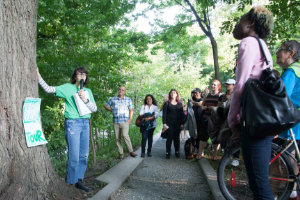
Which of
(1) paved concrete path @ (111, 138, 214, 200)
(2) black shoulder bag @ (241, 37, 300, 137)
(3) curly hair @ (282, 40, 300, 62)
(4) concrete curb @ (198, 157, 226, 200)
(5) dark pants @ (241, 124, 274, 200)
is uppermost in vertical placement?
(3) curly hair @ (282, 40, 300, 62)

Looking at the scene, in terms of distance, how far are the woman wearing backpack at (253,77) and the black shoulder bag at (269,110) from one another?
0.13 m

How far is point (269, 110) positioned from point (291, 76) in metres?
1.38

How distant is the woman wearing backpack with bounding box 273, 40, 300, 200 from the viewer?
2633 millimetres

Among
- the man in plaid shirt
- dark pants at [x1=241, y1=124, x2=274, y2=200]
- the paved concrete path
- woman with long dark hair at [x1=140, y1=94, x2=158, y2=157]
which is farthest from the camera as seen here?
woman with long dark hair at [x1=140, y1=94, x2=158, y2=157]

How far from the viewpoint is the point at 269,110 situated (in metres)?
1.61

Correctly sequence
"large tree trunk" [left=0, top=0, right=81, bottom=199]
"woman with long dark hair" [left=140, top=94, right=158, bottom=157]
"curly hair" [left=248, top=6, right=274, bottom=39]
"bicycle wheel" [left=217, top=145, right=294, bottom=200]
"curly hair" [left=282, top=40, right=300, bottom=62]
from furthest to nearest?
"woman with long dark hair" [left=140, top=94, right=158, bottom=157] < "curly hair" [left=282, top=40, right=300, bottom=62] < "bicycle wheel" [left=217, top=145, right=294, bottom=200] < "large tree trunk" [left=0, top=0, right=81, bottom=199] < "curly hair" [left=248, top=6, right=274, bottom=39]

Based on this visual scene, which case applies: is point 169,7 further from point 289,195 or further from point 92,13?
point 289,195

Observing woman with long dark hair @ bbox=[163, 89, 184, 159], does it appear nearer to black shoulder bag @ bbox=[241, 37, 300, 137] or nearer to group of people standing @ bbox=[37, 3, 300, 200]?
group of people standing @ bbox=[37, 3, 300, 200]

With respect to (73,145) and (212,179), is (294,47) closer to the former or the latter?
(212,179)

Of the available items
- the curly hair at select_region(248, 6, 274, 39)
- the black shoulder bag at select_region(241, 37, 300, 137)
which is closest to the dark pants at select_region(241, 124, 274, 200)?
the black shoulder bag at select_region(241, 37, 300, 137)

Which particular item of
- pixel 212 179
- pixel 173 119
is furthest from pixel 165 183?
pixel 173 119

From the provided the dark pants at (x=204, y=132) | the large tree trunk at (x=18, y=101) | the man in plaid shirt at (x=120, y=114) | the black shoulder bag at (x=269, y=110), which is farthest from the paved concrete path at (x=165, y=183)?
the black shoulder bag at (x=269, y=110)

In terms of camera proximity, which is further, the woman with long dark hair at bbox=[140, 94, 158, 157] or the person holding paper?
the woman with long dark hair at bbox=[140, 94, 158, 157]

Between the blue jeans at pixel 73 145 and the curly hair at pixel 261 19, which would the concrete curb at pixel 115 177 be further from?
the curly hair at pixel 261 19
